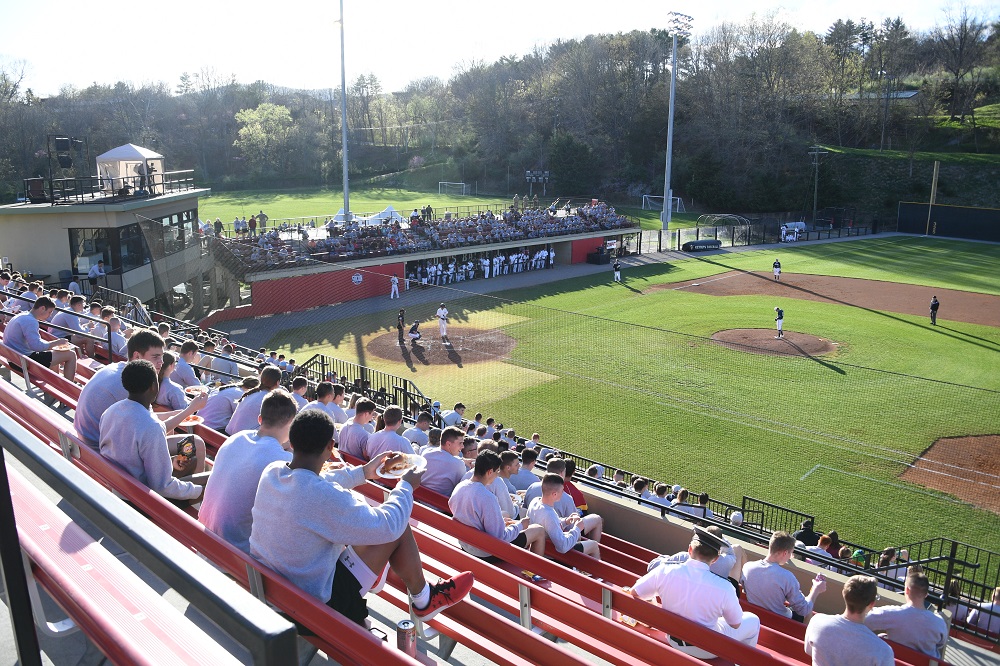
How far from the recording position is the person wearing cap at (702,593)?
5094 mm

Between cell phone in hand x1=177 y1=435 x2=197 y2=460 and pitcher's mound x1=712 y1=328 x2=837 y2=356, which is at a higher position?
cell phone in hand x1=177 y1=435 x2=197 y2=460

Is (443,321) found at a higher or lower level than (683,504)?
higher

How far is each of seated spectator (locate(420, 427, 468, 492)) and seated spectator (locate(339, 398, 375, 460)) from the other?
4.46 ft

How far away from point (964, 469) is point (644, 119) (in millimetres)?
68869

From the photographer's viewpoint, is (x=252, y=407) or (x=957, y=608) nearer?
(x=252, y=407)

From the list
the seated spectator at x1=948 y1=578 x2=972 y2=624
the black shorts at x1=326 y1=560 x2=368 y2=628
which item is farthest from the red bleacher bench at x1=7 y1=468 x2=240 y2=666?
the seated spectator at x1=948 y1=578 x2=972 y2=624

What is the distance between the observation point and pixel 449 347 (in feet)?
75.1

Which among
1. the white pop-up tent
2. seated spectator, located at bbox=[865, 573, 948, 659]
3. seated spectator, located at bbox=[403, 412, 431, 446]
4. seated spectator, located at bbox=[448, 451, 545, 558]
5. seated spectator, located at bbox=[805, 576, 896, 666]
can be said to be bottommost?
seated spectator, located at bbox=[865, 573, 948, 659]

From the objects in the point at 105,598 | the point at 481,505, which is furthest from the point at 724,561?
the point at 105,598

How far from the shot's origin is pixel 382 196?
79.6 metres

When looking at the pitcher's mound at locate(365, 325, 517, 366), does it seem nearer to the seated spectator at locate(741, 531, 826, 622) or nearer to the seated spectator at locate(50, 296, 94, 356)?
the seated spectator at locate(50, 296, 94, 356)

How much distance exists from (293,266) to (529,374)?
8667 mm

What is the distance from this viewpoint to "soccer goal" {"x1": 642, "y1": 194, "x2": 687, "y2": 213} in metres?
71.7

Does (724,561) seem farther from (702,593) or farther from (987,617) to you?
(987,617)
